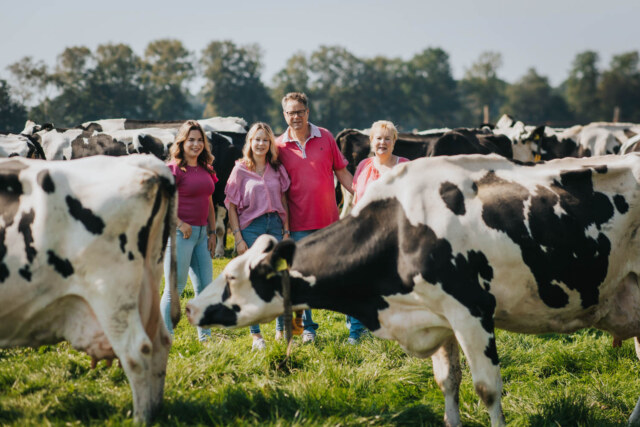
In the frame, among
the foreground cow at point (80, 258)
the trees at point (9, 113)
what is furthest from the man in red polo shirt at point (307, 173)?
the trees at point (9, 113)

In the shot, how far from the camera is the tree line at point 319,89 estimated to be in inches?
2379

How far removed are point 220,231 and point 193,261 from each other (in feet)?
17.6

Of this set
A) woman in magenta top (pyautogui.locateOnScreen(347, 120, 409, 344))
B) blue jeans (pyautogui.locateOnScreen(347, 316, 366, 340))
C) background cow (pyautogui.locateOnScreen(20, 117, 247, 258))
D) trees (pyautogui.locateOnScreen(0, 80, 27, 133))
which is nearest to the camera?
woman in magenta top (pyautogui.locateOnScreen(347, 120, 409, 344))

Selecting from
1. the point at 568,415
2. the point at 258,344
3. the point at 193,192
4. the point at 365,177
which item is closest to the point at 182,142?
the point at 193,192

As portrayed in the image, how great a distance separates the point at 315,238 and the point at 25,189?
6.38 feet

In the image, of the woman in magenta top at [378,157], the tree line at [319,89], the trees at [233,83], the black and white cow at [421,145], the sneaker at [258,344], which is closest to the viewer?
the woman in magenta top at [378,157]

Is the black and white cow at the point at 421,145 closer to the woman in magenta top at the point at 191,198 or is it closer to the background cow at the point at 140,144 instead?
the background cow at the point at 140,144

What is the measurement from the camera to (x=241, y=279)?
14.0 ft

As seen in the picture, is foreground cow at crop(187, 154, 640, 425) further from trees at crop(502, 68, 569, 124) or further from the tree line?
trees at crop(502, 68, 569, 124)

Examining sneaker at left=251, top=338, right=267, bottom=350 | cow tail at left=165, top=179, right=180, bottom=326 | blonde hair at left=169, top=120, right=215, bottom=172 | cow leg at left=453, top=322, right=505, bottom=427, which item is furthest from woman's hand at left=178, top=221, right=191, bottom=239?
cow leg at left=453, top=322, right=505, bottom=427

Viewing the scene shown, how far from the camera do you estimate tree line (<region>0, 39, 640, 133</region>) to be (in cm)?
6043

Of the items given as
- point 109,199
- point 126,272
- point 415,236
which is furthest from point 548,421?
point 109,199

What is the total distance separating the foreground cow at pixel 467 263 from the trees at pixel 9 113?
46.9 metres

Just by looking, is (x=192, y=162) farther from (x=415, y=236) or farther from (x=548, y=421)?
(x=548, y=421)
